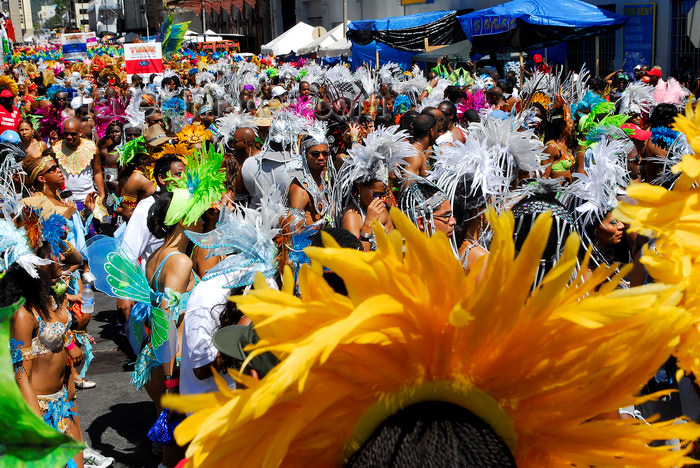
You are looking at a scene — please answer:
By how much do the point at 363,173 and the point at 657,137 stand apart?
112 inches

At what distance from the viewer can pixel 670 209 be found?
1.51 m

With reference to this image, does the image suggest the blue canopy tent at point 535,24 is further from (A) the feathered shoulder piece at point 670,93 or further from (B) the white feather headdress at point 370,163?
(B) the white feather headdress at point 370,163

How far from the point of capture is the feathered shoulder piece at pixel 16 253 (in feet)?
12.3

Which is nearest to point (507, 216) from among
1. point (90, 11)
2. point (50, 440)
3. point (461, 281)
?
point (461, 281)

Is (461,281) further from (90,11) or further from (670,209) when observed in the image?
(90,11)

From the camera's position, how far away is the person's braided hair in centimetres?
127

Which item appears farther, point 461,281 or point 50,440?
point 461,281

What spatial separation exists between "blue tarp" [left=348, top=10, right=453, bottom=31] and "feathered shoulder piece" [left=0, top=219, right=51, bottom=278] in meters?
21.0

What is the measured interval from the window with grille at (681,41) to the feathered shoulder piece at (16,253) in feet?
60.0

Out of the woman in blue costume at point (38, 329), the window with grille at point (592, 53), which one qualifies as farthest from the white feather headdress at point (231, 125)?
the window with grille at point (592, 53)

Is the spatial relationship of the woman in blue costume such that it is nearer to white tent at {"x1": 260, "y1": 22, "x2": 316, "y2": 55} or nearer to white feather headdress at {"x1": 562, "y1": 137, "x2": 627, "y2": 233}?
white feather headdress at {"x1": 562, "y1": 137, "x2": 627, "y2": 233}

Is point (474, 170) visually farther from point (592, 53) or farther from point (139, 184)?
point (592, 53)

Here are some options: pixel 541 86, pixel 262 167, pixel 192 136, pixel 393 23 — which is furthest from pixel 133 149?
pixel 393 23

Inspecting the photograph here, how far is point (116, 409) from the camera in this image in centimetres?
580
